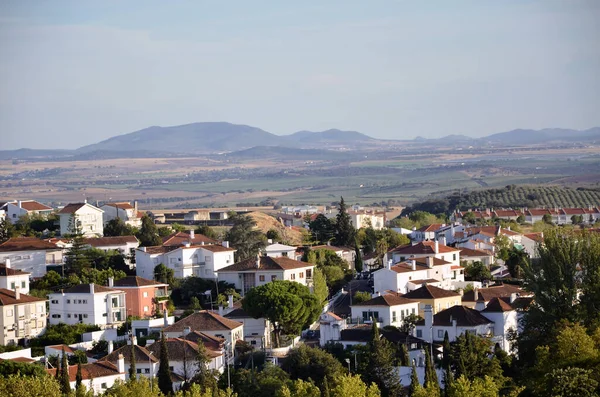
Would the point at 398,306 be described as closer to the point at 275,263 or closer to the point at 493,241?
the point at 275,263

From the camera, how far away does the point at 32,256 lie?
2554 inches

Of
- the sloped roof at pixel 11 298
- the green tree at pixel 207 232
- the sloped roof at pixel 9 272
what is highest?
the sloped roof at pixel 9 272

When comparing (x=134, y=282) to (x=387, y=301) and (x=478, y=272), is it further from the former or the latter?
(x=478, y=272)

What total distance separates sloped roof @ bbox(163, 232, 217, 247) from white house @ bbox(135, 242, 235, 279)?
2.24 metres

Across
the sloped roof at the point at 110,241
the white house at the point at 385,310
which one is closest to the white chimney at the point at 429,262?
the white house at the point at 385,310

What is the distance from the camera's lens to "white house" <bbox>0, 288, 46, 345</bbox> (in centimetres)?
5481

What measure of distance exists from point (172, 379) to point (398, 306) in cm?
1136

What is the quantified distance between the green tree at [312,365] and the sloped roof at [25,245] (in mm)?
19495

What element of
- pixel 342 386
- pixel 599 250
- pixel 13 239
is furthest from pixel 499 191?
pixel 342 386

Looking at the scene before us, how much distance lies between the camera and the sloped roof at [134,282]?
59.0m

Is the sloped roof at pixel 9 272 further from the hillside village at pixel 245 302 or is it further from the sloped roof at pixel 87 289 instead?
the sloped roof at pixel 87 289

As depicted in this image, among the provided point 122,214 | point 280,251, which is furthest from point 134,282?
point 122,214

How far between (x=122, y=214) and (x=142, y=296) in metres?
24.3

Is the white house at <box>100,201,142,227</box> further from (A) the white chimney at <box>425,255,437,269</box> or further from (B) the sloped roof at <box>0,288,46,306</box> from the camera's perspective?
(B) the sloped roof at <box>0,288,46,306</box>
